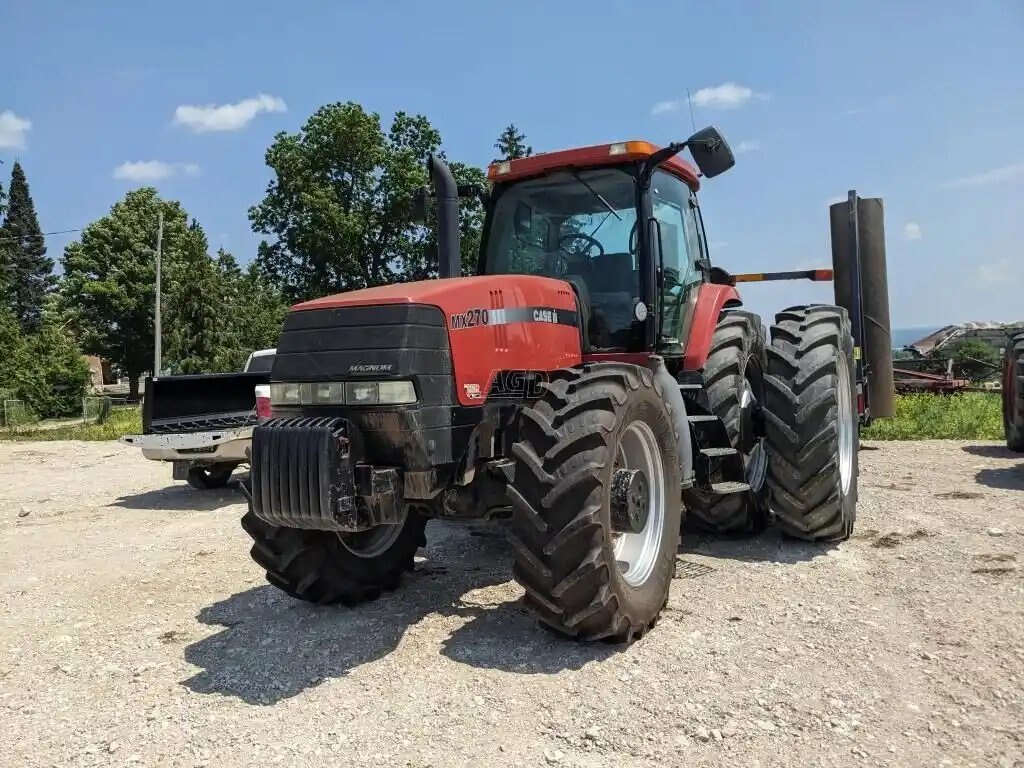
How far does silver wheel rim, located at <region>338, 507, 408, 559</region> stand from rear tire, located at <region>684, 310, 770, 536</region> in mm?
1961

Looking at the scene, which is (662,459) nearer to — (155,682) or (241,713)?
(241,713)

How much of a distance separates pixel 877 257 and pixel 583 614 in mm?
6947

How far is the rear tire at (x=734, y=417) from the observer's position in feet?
18.0

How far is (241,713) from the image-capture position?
11.4ft

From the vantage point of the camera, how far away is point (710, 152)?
4.68 m

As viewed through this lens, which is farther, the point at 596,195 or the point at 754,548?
the point at 754,548

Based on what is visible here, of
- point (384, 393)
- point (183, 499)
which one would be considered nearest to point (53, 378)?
point (183, 499)

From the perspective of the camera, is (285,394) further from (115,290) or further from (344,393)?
(115,290)

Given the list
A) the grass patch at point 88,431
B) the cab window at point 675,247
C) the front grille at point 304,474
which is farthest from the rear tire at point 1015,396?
the grass patch at point 88,431

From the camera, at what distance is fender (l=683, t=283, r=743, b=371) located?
5570 millimetres

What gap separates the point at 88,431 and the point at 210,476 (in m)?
12.7

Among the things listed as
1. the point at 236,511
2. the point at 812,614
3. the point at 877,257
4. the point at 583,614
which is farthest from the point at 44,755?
the point at 877,257

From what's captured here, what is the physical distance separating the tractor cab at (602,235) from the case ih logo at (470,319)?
109cm

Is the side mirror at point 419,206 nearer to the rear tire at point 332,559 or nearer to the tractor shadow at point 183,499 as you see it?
the rear tire at point 332,559
